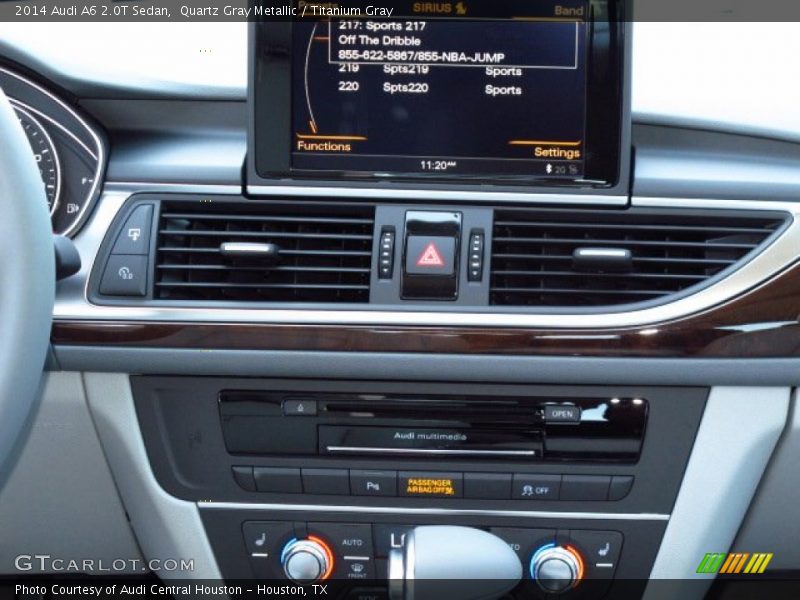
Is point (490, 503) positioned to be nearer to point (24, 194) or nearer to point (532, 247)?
point (532, 247)

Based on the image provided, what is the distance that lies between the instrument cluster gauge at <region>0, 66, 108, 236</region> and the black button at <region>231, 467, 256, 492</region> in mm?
559

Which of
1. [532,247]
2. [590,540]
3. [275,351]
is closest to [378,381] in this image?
[275,351]

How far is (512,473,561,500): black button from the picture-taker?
2266mm

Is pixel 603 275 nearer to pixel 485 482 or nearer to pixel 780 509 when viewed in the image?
pixel 485 482

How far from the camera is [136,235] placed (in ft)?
7.28

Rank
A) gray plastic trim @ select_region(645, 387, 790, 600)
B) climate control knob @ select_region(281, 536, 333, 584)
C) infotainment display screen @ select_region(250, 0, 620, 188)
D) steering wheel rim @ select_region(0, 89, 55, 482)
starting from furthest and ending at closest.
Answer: climate control knob @ select_region(281, 536, 333, 584) < gray plastic trim @ select_region(645, 387, 790, 600) < infotainment display screen @ select_region(250, 0, 620, 188) < steering wheel rim @ select_region(0, 89, 55, 482)

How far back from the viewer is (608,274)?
7.10 feet

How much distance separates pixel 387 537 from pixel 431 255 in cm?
58

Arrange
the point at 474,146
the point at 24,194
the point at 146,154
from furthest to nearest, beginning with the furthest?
the point at 146,154 → the point at 474,146 → the point at 24,194

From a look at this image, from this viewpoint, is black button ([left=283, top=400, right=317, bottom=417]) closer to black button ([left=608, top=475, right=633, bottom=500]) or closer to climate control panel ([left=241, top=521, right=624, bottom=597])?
climate control panel ([left=241, top=521, right=624, bottom=597])

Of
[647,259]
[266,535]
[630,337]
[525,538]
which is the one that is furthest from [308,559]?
[647,259]

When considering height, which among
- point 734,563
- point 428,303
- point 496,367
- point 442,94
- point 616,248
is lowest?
point 734,563

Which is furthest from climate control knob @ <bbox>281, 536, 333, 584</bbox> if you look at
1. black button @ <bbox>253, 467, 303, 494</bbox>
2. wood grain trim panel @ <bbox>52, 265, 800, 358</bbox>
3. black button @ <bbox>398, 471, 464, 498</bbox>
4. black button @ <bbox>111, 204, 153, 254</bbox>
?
black button @ <bbox>111, 204, 153, 254</bbox>

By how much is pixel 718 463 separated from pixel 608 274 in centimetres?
43
